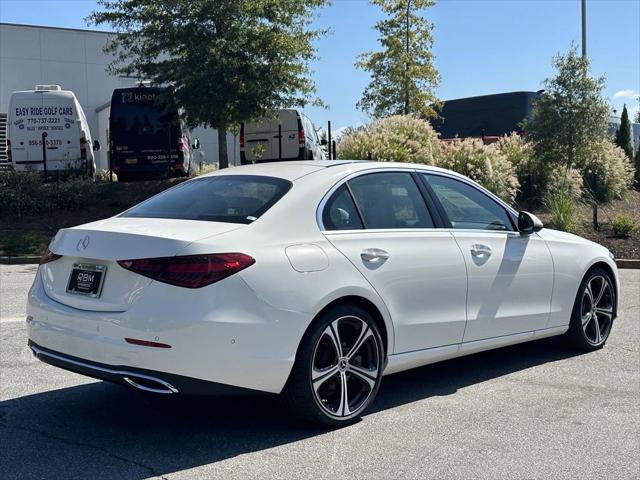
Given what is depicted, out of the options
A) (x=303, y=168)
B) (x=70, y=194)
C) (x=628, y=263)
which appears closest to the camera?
(x=303, y=168)

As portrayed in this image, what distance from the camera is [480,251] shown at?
17.5 feet

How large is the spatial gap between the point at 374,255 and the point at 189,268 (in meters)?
1.26

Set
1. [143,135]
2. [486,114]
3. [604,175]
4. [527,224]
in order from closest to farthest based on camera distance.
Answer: [527,224] < [143,135] < [604,175] < [486,114]

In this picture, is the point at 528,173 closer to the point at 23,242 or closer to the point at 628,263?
the point at 628,263

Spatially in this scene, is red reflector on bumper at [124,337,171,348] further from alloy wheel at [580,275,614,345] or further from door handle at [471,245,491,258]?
alloy wheel at [580,275,614,345]

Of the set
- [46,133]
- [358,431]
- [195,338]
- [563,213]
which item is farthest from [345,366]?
[46,133]

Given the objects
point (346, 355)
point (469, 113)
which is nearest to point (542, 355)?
point (346, 355)

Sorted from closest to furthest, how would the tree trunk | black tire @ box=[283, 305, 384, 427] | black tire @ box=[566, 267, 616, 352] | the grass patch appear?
black tire @ box=[283, 305, 384, 427]
black tire @ box=[566, 267, 616, 352]
the grass patch
the tree trunk

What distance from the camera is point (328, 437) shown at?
430 cm

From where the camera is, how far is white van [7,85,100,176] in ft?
63.7

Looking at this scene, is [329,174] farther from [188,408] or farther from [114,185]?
[114,185]

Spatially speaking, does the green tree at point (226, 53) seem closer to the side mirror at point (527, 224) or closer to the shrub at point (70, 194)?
the shrub at point (70, 194)

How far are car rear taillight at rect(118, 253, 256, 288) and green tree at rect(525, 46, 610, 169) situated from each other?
1602 cm

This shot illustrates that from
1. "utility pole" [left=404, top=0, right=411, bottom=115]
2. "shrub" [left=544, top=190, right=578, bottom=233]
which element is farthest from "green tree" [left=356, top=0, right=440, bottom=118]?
"shrub" [left=544, top=190, right=578, bottom=233]
